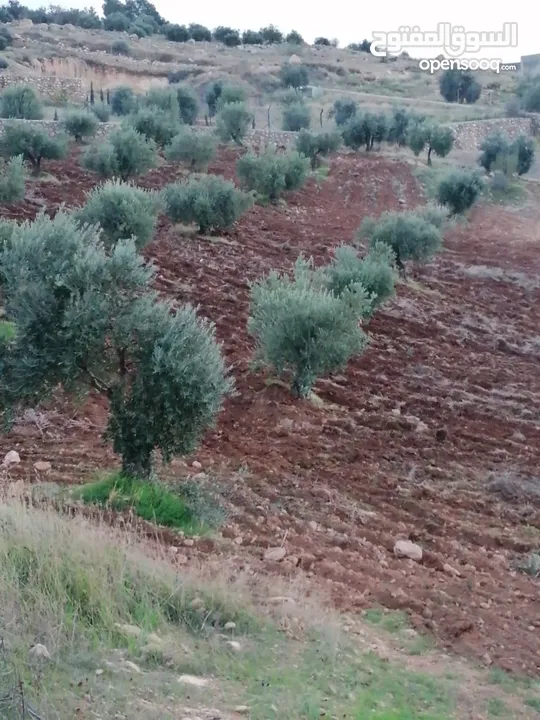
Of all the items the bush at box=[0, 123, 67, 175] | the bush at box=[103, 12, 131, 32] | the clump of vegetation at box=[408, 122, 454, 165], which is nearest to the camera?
the bush at box=[0, 123, 67, 175]

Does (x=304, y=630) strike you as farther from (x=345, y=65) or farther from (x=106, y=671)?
(x=345, y=65)

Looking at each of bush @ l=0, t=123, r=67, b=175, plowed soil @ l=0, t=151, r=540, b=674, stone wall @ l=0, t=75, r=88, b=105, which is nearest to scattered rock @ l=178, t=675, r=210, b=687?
plowed soil @ l=0, t=151, r=540, b=674

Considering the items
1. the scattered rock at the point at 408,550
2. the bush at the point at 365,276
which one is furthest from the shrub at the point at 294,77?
the scattered rock at the point at 408,550

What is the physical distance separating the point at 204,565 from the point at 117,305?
119 inches

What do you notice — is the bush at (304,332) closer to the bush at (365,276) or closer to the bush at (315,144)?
the bush at (365,276)

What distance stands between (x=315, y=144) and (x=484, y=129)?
1927 cm

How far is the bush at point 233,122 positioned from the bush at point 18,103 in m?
9.07

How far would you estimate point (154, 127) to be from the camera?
118ft

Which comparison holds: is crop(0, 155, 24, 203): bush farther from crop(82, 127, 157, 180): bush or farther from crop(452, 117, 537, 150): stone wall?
crop(452, 117, 537, 150): stone wall

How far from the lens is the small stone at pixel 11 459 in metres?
9.66

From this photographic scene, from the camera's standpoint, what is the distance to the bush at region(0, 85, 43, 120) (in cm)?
3716

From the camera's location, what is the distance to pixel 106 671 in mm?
4395

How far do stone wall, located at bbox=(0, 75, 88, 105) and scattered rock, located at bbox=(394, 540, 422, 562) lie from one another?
151 ft

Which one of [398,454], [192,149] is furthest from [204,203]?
[398,454]
